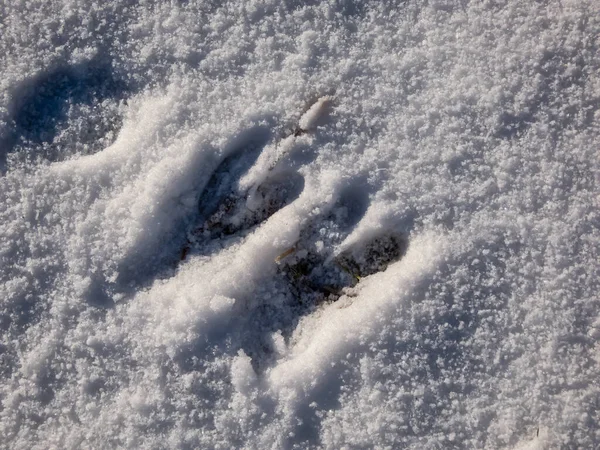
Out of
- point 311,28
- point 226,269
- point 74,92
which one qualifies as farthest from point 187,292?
point 311,28

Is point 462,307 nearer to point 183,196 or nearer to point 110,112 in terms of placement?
point 183,196

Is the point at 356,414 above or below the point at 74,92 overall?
below

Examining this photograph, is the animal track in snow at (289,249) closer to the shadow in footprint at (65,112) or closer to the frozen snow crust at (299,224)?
the frozen snow crust at (299,224)

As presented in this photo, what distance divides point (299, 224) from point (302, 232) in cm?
3

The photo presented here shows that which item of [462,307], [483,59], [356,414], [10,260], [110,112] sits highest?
[110,112]

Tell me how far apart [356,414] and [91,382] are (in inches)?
23.5

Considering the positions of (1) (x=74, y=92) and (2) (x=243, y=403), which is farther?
(1) (x=74, y=92)

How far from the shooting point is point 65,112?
4.37ft

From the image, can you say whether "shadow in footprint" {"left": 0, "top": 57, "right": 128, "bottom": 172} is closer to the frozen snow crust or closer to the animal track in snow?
the frozen snow crust

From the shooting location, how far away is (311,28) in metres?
1.29

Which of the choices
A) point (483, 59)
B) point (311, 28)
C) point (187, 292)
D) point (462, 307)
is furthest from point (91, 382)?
point (483, 59)

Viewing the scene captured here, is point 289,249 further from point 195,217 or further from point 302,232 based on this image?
point 195,217

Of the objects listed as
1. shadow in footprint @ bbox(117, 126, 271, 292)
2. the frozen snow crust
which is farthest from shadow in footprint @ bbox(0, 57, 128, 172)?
shadow in footprint @ bbox(117, 126, 271, 292)

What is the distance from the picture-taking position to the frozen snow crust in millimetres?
1178
